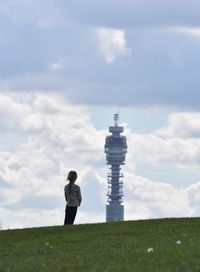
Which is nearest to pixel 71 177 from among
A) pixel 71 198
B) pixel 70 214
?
pixel 71 198

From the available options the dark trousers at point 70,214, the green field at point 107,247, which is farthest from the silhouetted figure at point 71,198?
the green field at point 107,247

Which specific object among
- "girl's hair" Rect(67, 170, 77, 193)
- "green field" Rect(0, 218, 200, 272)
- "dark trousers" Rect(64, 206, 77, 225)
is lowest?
"green field" Rect(0, 218, 200, 272)

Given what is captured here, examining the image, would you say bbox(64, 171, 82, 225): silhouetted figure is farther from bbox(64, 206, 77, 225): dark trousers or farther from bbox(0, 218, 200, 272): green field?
bbox(0, 218, 200, 272): green field

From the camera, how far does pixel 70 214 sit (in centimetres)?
4438

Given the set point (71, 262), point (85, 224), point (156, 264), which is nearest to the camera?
point (156, 264)

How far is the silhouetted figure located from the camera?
141 feet

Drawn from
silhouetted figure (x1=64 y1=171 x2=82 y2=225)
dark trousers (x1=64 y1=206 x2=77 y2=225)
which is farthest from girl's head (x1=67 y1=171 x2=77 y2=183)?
dark trousers (x1=64 y1=206 x2=77 y2=225)

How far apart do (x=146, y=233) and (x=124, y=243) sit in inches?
191

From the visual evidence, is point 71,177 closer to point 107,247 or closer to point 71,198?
point 71,198

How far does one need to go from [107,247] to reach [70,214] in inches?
506

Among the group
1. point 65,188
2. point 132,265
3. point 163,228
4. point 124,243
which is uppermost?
point 65,188

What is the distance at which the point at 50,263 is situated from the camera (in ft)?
90.7

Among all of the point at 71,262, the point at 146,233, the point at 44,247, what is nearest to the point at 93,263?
the point at 71,262

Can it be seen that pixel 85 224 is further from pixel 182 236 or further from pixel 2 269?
pixel 2 269
